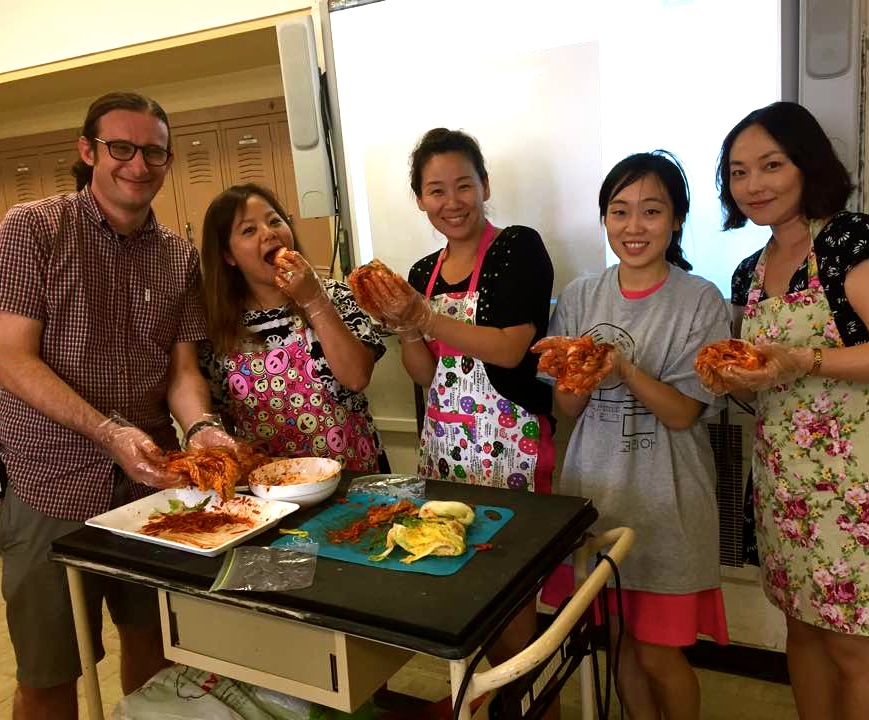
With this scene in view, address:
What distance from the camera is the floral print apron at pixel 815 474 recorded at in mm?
1420

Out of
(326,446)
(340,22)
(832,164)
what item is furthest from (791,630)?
(340,22)

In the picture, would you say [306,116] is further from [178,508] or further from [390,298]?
[178,508]

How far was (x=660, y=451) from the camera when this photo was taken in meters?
1.53

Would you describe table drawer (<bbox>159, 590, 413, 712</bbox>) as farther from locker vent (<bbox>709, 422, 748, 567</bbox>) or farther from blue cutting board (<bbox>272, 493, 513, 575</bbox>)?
locker vent (<bbox>709, 422, 748, 567</bbox>)

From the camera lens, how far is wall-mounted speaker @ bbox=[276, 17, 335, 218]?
2264mm

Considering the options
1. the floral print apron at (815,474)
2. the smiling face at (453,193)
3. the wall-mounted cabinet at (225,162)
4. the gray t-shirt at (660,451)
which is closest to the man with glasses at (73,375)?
the smiling face at (453,193)

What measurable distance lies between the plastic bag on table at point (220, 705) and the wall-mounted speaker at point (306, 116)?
5.03 ft

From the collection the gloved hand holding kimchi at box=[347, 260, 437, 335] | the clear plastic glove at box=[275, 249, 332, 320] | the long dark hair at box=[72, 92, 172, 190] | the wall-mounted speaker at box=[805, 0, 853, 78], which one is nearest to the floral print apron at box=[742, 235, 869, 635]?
the wall-mounted speaker at box=[805, 0, 853, 78]

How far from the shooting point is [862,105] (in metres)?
1.74

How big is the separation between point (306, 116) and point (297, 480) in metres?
1.36

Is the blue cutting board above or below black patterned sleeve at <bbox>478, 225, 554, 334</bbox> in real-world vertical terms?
below

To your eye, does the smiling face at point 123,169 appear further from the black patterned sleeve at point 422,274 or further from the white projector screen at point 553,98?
the white projector screen at point 553,98

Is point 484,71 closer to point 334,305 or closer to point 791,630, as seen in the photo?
point 334,305

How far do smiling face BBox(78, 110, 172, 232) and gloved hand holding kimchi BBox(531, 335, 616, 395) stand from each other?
102cm
